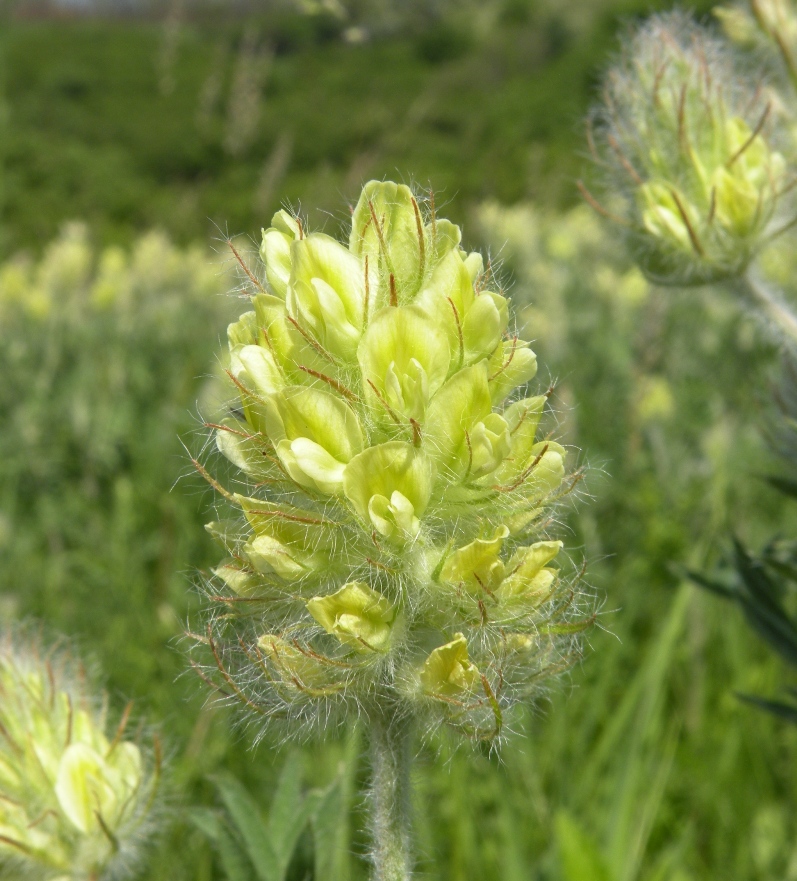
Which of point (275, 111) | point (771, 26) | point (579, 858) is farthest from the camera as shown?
point (275, 111)

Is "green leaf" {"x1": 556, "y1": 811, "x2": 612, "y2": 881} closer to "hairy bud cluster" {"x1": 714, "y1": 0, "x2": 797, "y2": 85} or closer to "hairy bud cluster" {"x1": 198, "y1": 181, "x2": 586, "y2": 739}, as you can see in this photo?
"hairy bud cluster" {"x1": 198, "y1": 181, "x2": 586, "y2": 739}

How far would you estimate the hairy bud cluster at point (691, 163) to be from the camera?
1.45 metres

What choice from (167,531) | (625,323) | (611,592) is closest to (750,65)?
(611,592)

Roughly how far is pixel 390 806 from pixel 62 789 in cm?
43

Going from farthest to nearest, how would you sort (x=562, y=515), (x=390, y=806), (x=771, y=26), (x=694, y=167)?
1. (x=771, y=26)
2. (x=694, y=167)
3. (x=562, y=515)
4. (x=390, y=806)

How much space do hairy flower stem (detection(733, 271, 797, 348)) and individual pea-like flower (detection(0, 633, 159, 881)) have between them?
1095mm

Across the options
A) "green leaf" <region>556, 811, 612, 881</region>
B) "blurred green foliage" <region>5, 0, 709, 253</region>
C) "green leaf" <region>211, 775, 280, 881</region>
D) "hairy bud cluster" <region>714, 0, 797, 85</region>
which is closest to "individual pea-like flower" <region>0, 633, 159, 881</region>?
"green leaf" <region>211, 775, 280, 881</region>

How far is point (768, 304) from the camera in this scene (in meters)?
1.52

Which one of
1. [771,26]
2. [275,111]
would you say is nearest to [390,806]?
[771,26]

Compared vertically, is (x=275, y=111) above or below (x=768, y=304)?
above

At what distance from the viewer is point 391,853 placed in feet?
2.77

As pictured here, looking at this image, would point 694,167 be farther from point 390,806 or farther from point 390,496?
point 390,806

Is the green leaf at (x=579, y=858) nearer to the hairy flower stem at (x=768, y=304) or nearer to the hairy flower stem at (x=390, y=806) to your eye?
the hairy flower stem at (x=390, y=806)

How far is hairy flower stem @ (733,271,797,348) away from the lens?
146cm
